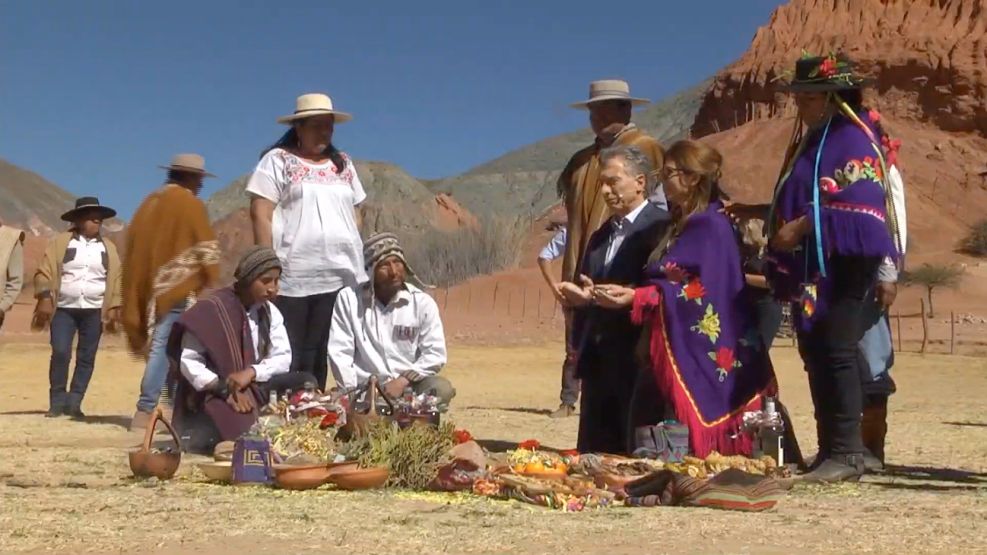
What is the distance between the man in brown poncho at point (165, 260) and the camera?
8508 mm

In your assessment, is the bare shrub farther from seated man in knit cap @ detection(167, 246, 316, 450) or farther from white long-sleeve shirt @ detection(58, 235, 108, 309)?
seated man in knit cap @ detection(167, 246, 316, 450)

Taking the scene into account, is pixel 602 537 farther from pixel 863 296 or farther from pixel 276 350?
pixel 276 350

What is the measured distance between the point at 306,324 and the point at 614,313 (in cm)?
198

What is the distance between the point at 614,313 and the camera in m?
6.71

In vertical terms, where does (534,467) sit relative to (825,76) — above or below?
below

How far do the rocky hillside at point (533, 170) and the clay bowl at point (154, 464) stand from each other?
8020 centimetres

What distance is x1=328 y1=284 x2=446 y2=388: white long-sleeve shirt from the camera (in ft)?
23.2

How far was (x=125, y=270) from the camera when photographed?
8617mm

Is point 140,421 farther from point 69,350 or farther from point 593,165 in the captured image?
point 593,165

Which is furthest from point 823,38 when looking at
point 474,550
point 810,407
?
point 474,550

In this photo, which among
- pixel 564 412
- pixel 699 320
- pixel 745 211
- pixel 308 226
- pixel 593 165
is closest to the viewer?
pixel 699 320

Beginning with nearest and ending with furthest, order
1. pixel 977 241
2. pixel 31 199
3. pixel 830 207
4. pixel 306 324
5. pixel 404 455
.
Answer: pixel 404 455 < pixel 830 207 < pixel 306 324 < pixel 977 241 < pixel 31 199

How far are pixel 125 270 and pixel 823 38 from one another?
51783mm

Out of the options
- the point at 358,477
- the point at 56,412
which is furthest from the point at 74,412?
the point at 358,477
